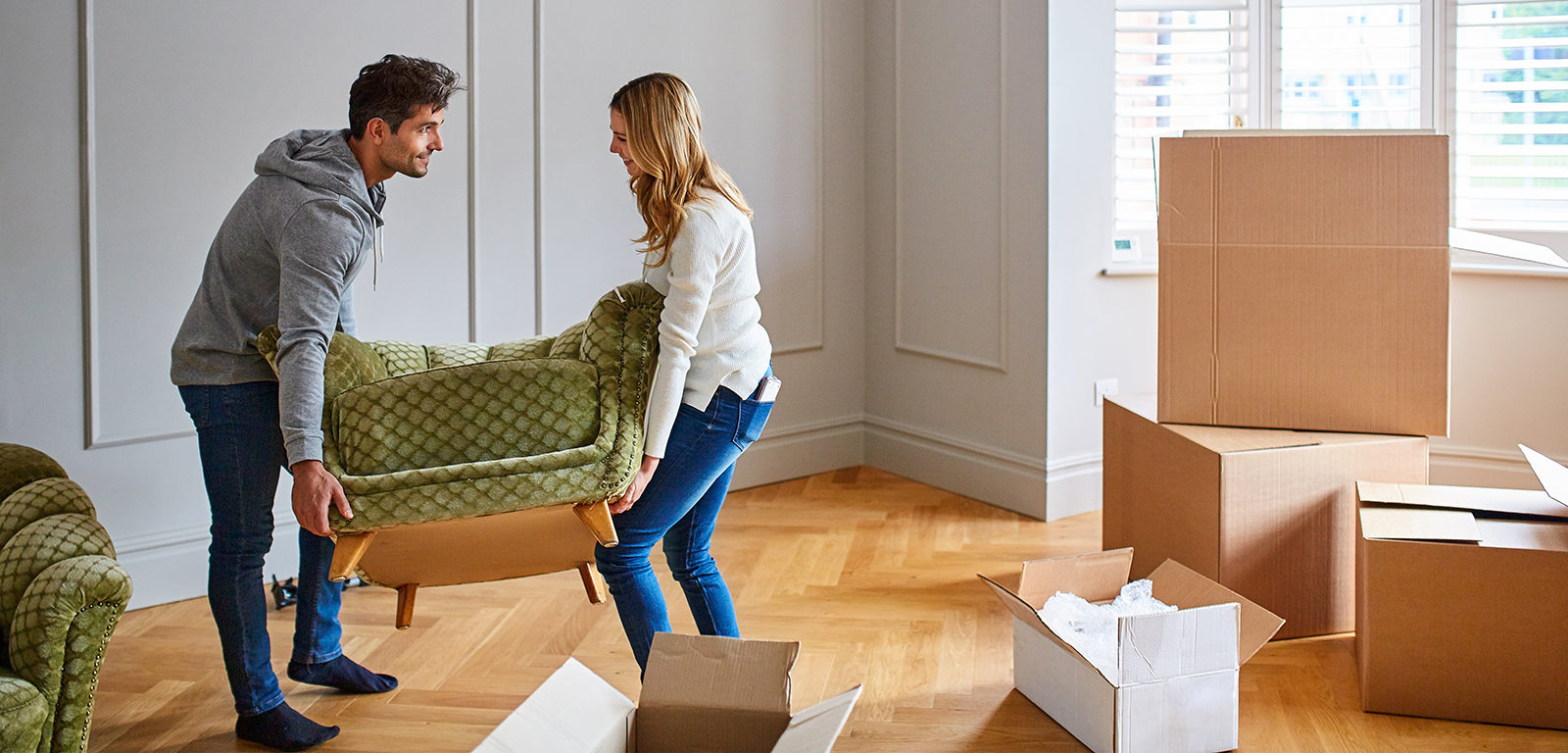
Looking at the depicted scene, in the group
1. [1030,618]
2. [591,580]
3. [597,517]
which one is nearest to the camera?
[597,517]

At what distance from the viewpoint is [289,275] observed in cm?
219

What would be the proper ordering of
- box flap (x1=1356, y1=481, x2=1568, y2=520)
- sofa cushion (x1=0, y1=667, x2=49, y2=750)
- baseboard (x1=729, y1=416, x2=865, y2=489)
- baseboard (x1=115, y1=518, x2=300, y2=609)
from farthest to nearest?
baseboard (x1=729, y1=416, x2=865, y2=489) → baseboard (x1=115, y1=518, x2=300, y2=609) → box flap (x1=1356, y1=481, x2=1568, y2=520) → sofa cushion (x1=0, y1=667, x2=49, y2=750)

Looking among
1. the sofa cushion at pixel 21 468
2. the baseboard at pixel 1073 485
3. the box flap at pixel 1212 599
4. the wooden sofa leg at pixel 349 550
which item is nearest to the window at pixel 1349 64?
the baseboard at pixel 1073 485

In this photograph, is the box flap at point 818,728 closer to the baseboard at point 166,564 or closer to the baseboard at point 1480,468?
the baseboard at point 166,564

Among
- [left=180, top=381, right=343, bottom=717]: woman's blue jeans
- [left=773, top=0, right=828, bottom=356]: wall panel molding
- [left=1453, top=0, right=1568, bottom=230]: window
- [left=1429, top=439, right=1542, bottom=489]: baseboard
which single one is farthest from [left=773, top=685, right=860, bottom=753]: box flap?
[left=1453, top=0, right=1568, bottom=230]: window

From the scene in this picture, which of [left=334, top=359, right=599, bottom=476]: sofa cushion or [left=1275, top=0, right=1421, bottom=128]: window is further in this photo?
[left=1275, top=0, right=1421, bottom=128]: window

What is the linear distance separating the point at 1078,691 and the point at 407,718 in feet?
4.46

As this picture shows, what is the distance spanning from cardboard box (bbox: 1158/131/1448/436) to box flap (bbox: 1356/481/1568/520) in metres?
0.23

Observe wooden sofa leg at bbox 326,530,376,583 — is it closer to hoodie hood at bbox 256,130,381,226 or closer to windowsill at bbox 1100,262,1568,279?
hoodie hood at bbox 256,130,381,226

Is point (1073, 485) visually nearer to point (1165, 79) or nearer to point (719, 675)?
point (1165, 79)

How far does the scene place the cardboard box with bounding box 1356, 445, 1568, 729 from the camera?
2488mm

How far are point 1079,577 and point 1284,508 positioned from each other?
0.53 m

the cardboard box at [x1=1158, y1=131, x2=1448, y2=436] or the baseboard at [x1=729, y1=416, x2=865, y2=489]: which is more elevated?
the cardboard box at [x1=1158, y1=131, x2=1448, y2=436]

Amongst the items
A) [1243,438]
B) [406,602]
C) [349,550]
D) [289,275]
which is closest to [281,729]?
[406,602]
